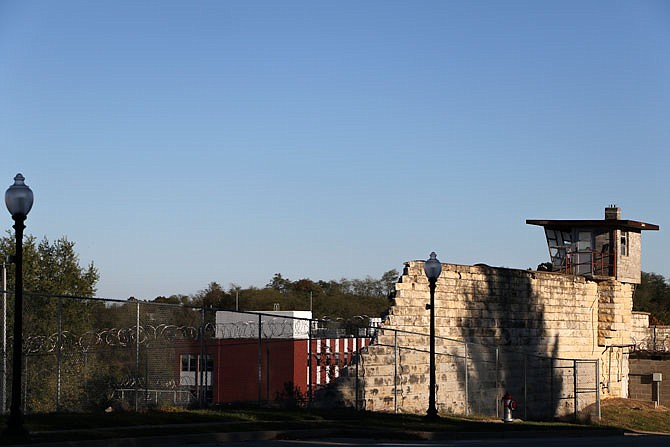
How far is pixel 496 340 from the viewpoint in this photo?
3469cm

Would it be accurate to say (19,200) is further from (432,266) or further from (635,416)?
(635,416)

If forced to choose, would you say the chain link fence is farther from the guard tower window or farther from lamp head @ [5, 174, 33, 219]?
the guard tower window

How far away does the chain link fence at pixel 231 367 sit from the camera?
23969mm

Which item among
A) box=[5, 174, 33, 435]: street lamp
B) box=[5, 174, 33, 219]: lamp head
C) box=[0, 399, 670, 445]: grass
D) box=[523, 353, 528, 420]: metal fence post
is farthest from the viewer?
box=[523, 353, 528, 420]: metal fence post

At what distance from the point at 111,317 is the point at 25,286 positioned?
10.2 m

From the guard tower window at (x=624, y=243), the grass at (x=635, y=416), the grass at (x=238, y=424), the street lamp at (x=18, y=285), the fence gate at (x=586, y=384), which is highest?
the guard tower window at (x=624, y=243)

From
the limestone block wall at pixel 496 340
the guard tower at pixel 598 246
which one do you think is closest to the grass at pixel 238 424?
the limestone block wall at pixel 496 340

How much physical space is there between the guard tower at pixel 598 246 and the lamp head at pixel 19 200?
107ft

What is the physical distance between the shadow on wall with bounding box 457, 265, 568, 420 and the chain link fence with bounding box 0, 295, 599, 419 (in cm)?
7

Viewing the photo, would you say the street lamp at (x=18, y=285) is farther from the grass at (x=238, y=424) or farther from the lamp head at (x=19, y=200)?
the grass at (x=238, y=424)

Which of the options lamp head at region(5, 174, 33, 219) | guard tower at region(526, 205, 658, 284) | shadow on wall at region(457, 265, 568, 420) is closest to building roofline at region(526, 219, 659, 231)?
guard tower at region(526, 205, 658, 284)

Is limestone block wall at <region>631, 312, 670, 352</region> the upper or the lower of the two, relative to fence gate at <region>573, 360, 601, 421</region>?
upper

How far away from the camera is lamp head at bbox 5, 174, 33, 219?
626 inches

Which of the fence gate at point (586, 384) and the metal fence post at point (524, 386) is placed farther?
the fence gate at point (586, 384)
